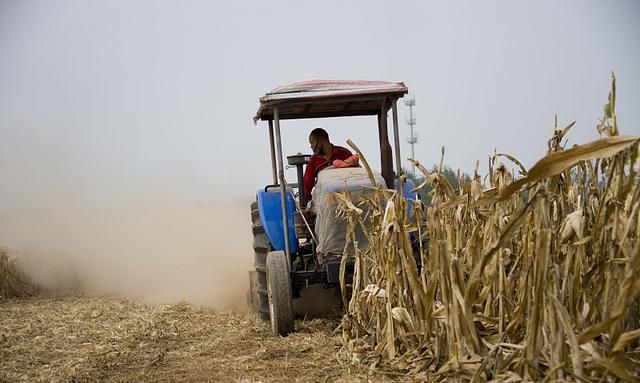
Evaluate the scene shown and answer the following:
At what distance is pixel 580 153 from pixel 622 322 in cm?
100

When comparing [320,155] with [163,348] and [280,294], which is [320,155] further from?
[163,348]

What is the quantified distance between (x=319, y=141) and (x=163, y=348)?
2.64m

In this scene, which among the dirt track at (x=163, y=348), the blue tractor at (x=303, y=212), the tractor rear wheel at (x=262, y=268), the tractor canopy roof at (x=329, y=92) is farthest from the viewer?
the tractor rear wheel at (x=262, y=268)

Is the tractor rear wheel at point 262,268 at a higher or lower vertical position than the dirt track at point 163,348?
higher

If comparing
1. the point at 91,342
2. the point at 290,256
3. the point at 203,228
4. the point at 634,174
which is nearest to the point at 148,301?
the point at 91,342

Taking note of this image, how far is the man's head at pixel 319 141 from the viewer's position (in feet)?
22.4

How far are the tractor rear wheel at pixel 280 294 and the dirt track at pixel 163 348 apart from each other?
12 centimetres

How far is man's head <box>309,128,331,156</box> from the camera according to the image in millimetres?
6824

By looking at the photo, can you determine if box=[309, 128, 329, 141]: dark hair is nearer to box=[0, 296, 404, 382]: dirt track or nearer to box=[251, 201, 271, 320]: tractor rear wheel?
box=[251, 201, 271, 320]: tractor rear wheel

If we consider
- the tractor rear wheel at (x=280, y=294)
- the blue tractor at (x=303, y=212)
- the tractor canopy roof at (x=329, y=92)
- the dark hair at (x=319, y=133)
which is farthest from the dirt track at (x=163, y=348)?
the tractor canopy roof at (x=329, y=92)

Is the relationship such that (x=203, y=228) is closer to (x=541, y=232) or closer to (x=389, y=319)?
(x=389, y=319)

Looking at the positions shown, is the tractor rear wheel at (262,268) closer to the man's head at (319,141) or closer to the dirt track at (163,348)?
the dirt track at (163,348)

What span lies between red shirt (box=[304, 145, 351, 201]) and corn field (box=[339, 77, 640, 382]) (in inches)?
76.2

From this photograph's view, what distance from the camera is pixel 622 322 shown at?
3.00 m
